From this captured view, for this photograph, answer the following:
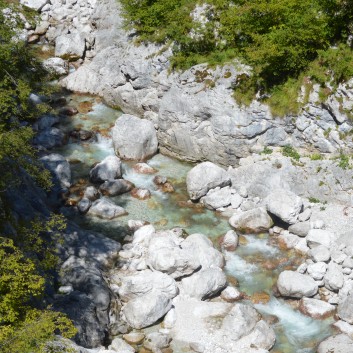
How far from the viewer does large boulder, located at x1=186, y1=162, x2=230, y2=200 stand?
26.3 meters

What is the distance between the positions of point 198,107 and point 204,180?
4.73 metres

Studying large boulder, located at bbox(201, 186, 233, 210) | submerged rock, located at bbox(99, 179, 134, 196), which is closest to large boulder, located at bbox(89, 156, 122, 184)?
submerged rock, located at bbox(99, 179, 134, 196)

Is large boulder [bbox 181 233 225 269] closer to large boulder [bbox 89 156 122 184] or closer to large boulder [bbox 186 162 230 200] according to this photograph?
large boulder [bbox 186 162 230 200]

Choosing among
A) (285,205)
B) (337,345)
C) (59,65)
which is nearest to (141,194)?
(285,205)

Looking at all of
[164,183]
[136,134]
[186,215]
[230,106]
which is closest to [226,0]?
[230,106]

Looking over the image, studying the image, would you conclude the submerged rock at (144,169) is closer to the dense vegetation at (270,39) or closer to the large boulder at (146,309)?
the dense vegetation at (270,39)

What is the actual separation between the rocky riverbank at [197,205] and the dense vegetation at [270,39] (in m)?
1.12

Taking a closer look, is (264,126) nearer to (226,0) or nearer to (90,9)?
(226,0)

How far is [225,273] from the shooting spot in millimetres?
22047

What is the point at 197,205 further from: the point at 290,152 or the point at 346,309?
the point at 346,309

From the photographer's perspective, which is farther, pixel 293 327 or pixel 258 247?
pixel 258 247

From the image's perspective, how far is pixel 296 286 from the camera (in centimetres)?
2034

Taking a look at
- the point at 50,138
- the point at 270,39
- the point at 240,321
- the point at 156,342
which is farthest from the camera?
the point at 50,138

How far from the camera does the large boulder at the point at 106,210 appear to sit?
25.3 metres
